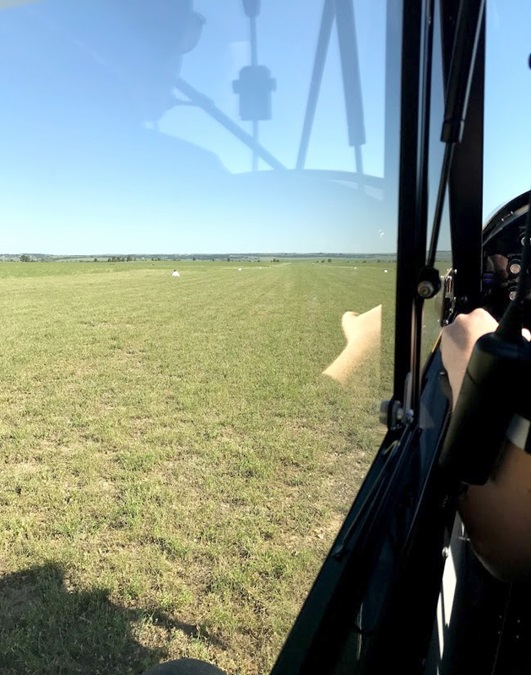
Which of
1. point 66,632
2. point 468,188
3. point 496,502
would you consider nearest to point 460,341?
point 496,502

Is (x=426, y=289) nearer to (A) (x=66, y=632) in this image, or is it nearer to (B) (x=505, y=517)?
(B) (x=505, y=517)

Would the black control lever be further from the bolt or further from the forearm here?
the bolt

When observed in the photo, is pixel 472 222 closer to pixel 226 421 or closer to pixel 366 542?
pixel 366 542

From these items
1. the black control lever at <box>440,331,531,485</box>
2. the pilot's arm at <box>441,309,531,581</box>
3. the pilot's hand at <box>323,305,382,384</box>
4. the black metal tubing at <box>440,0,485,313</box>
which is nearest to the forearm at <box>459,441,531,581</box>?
the pilot's arm at <box>441,309,531,581</box>

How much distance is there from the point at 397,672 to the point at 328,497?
1467 mm

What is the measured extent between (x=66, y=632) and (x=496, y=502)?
5.25 feet

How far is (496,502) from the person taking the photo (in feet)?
2.13

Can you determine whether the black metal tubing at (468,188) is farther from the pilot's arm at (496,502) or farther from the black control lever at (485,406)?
the black control lever at (485,406)

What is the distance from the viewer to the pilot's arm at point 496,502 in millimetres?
572

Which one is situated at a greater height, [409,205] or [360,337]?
[409,205]

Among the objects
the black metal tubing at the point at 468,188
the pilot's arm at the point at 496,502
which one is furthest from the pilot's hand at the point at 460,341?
the black metal tubing at the point at 468,188

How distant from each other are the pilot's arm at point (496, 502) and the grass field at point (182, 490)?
517 mm

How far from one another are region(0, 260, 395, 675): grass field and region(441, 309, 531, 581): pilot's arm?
0.52m

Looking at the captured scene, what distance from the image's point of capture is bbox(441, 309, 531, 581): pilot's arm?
572mm
